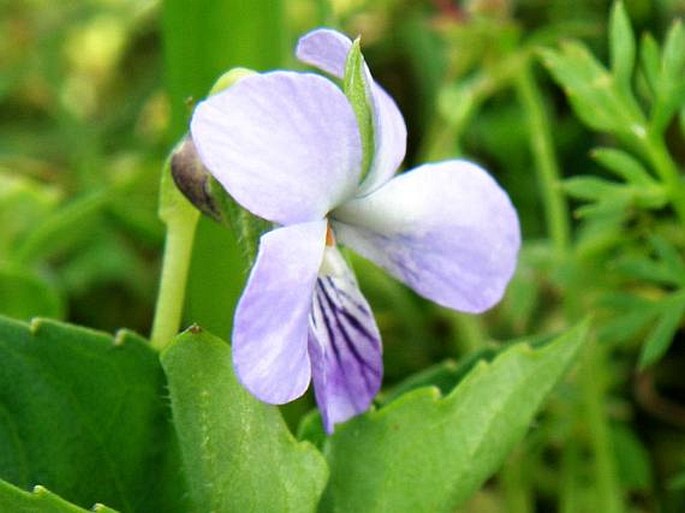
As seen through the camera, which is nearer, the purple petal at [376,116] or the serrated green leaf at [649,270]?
the purple petal at [376,116]

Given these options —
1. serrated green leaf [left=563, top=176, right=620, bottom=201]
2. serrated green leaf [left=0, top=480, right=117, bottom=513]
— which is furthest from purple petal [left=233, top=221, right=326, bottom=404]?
serrated green leaf [left=563, top=176, right=620, bottom=201]

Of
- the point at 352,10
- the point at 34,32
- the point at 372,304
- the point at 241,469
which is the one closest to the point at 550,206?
the point at 372,304

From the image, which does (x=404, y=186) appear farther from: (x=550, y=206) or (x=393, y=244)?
(x=550, y=206)

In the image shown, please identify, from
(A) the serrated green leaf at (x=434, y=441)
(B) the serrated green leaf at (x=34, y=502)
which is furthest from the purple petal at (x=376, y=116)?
(B) the serrated green leaf at (x=34, y=502)

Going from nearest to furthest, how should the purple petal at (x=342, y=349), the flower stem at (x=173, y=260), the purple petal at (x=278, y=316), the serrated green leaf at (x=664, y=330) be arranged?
the purple petal at (x=278, y=316) → the purple petal at (x=342, y=349) → the flower stem at (x=173, y=260) → the serrated green leaf at (x=664, y=330)

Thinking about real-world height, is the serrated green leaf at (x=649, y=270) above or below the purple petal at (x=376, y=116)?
below

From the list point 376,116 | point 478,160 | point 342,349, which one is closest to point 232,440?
point 342,349

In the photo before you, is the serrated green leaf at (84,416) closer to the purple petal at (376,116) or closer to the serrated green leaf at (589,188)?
the purple petal at (376,116)
